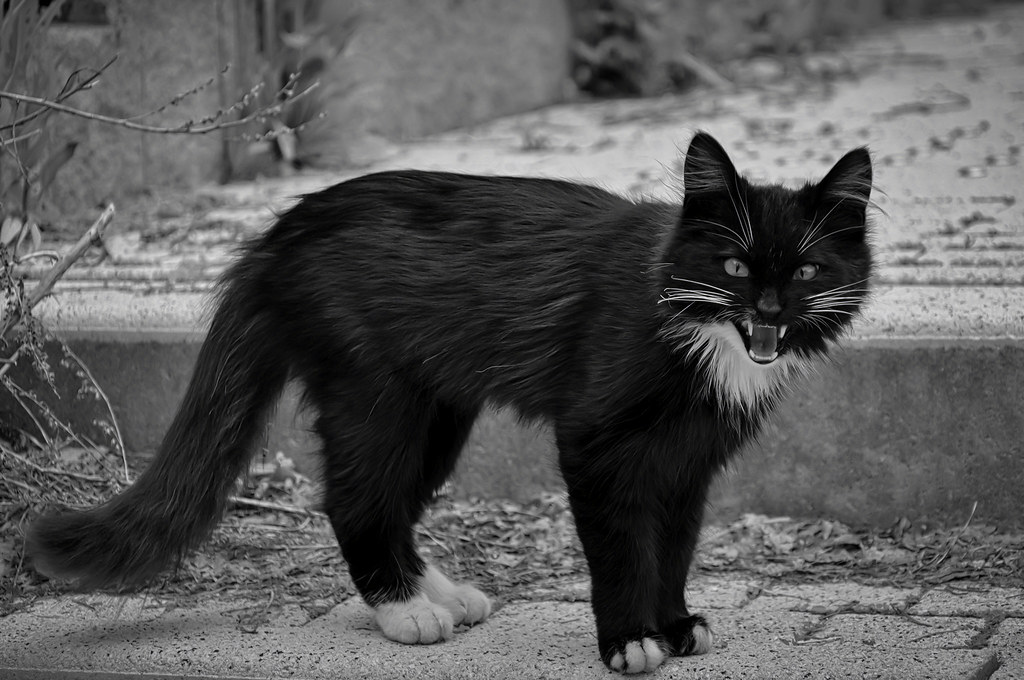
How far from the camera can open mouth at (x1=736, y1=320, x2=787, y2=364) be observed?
254 cm

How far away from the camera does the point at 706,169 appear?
259cm

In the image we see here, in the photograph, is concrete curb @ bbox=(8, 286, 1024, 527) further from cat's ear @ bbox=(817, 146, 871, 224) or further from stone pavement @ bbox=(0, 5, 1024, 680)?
cat's ear @ bbox=(817, 146, 871, 224)

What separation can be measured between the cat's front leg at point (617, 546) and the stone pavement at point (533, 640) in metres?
0.07

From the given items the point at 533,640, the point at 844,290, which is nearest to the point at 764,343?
the point at 844,290

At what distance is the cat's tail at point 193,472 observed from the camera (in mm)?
2879

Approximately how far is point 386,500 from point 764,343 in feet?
3.31

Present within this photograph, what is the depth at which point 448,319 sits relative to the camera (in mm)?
2883

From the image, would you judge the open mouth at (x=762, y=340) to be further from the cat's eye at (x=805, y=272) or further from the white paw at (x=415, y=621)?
the white paw at (x=415, y=621)

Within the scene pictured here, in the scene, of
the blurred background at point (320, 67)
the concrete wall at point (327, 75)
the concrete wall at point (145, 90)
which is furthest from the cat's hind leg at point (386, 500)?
the concrete wall at point (145, 90)

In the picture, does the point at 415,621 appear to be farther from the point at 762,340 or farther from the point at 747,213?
the point at 747,213

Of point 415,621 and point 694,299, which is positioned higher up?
point 694,299

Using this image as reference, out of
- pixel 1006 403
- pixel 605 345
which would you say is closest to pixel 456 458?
pixel 605 345

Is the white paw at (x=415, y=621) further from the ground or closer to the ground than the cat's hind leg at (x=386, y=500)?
closer to the ground

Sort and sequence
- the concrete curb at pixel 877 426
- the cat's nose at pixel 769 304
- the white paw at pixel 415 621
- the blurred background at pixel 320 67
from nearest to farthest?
the cat's nose at pixel 769 304 → the white paw at pixel 415 621 → the concrete curb at pixel 877 426 → the blurred background at pixel 320 67
